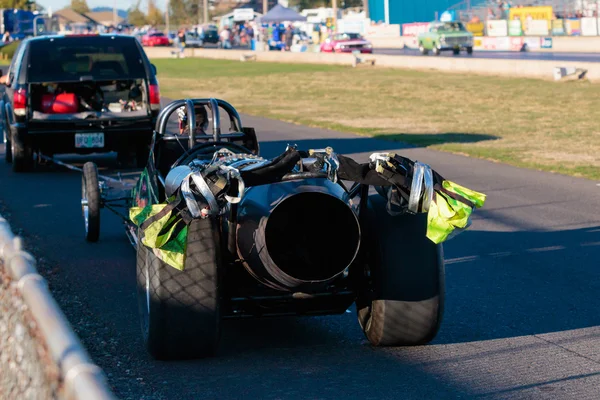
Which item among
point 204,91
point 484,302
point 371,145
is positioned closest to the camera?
point 484,302

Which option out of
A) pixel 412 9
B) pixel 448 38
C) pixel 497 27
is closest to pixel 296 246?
pixel 448 38

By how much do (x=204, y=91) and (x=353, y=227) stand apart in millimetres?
32165

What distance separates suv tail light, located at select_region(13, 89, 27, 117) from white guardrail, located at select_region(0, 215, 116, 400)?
34.2 feet

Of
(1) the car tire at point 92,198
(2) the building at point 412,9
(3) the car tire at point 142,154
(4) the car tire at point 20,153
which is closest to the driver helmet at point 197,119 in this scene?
(1) the car tire at point 92,198

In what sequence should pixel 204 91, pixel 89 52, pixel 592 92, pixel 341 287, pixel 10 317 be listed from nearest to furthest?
pixel 10 317, pixel 341 287, pixel 89 52, pixel 592 92, pixel 204 91

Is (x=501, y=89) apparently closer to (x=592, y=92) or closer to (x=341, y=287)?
(x=592, y=92)

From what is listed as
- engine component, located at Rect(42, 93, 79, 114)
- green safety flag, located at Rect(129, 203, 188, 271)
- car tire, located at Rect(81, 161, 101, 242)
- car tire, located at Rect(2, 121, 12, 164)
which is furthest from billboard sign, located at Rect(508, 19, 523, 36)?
green safety flag, located at Rect(129, 203, 188, 271)

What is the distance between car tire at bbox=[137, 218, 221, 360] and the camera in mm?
5766

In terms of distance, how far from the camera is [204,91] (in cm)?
3750

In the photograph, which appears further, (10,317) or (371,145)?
(371,145)

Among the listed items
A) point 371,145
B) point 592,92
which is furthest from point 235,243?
point 592,92

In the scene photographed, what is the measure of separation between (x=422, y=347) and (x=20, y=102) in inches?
386

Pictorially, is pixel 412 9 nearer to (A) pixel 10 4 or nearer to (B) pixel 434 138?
(A) pixel 10 4

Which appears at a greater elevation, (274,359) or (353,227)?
(353,227)
